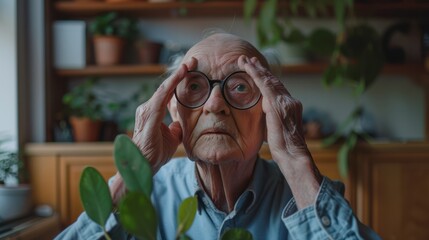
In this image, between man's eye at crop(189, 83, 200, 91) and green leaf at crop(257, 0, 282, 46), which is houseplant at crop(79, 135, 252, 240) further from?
green leaf at crop(257, 0, 282, 46)

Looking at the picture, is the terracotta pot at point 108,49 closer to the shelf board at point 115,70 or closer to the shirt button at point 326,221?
the shelf board at point 115,70

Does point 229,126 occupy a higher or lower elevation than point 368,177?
higher

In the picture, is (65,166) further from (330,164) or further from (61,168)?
(330,164)

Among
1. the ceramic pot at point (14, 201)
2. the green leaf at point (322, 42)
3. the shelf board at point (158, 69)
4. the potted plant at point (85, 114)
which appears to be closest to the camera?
the ceramic pot at point (14, 201)

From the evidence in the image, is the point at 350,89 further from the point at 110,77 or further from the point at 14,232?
the point at 14,232

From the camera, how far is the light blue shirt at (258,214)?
750 mm

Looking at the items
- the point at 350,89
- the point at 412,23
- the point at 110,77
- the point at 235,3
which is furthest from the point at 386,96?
the point at 110,77

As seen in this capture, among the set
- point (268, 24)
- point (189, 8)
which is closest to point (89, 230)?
point (268, 24)

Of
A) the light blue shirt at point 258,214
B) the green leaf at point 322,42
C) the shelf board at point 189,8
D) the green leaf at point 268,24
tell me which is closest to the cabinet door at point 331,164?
the green leaf at point 322,42

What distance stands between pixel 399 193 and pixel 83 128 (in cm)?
168

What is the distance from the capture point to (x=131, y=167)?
1.88 ft

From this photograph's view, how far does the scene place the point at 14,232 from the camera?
6.00 feet

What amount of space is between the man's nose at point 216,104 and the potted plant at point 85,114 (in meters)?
1.94

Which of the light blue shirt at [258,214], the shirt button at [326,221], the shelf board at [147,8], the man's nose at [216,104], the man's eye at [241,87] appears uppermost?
the shelf board at [147,8]
